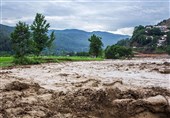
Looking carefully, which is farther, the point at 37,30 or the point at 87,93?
the point at 37,30

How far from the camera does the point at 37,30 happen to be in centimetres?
6769

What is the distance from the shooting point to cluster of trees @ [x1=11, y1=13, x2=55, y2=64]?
188 feet

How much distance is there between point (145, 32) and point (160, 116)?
6294 inches

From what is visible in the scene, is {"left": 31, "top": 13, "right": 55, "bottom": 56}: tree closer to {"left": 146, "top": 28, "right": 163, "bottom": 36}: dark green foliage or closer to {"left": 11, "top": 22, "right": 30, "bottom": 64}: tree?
{"left": 11, "top": 22, "right": 30, "bottom": 64}: tree

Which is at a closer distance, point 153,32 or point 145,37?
point 145,37

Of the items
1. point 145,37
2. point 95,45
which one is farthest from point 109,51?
point 145,37

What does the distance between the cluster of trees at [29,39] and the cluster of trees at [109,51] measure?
22.4m

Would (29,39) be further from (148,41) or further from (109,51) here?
(148,41)

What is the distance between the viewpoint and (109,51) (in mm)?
101750

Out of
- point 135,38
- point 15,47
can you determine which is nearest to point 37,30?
point 15,47

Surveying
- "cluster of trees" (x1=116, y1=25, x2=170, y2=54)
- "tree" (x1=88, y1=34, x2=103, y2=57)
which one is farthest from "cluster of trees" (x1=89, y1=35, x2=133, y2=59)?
"cluster of trees" (x1=116, y1=25, x2=170, y2=54)

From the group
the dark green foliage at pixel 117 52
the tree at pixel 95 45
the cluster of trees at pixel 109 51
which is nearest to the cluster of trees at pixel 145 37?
the dark green foliage at pixel 117 52

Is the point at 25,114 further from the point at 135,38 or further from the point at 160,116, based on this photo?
the point at 135,38

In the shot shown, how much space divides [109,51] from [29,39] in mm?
43982
